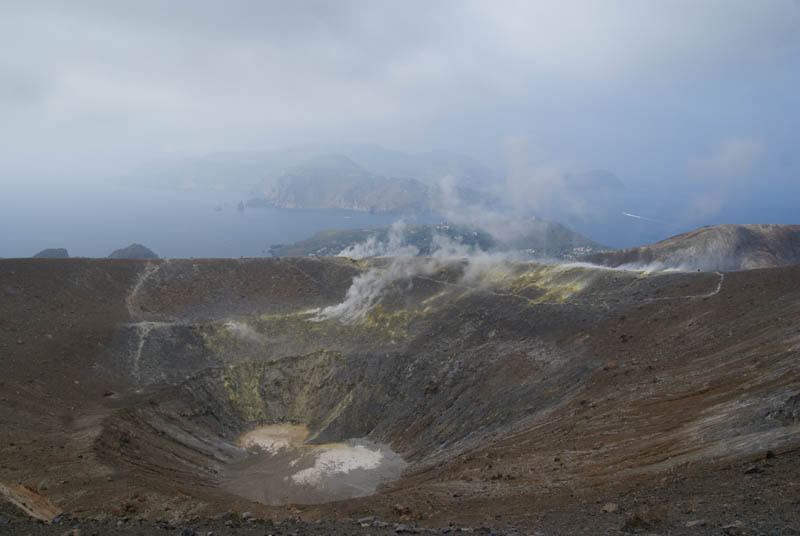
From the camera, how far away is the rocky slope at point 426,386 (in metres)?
20.2

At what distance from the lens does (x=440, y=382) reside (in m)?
47.1

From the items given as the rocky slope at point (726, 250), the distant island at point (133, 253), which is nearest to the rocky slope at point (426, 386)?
the rocky slope at point (726, 250)

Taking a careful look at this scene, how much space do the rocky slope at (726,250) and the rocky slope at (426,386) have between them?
60.5m

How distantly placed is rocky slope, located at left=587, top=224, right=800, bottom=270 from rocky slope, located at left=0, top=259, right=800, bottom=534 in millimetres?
60514

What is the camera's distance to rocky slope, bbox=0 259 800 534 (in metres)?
20.2

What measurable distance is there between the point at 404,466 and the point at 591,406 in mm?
15474

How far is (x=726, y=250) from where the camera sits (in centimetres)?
10494

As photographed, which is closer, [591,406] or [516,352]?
[591,406]

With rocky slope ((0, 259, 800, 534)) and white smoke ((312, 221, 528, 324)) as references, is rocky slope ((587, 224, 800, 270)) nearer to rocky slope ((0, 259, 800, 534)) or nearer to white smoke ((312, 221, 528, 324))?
white smoke ((312, 221, 528, 324))

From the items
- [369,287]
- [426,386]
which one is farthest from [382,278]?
[426,386]

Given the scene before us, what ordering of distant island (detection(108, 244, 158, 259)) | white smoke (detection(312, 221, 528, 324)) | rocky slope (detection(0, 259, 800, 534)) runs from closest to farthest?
rocky slope (detection(0, 259, 800, 534)) → white smoke (detection(312, 221, 528, 324)) → distant island (detection(108, 244, 158, 259))

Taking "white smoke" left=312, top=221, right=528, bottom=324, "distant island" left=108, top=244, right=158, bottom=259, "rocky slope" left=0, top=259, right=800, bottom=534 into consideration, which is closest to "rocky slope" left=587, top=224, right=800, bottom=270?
"white smoke" left=312, top=221, right=528, bottom=324

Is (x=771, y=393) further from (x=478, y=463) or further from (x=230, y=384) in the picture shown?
(x=230, y=384)

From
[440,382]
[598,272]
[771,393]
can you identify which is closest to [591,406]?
[771,393]
